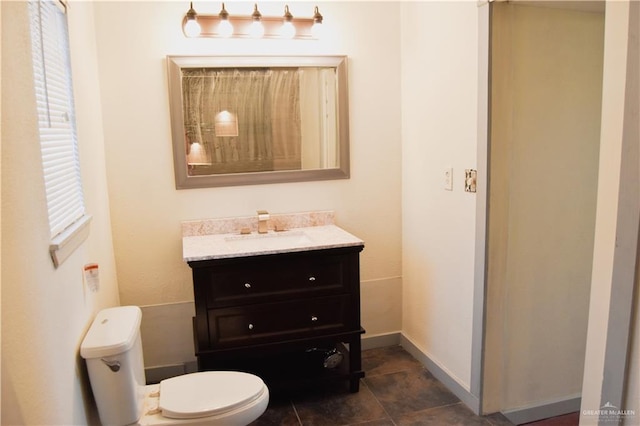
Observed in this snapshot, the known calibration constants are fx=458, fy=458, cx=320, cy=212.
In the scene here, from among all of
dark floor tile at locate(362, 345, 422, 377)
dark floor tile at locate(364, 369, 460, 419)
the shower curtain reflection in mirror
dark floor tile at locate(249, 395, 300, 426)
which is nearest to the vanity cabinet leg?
dark floor tile at locate(364, 369, 460, 419)

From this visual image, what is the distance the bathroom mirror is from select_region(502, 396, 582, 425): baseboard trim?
5.24ft

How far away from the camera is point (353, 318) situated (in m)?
2.44

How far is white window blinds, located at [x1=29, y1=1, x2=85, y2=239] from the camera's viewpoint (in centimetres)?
147

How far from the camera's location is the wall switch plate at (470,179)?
7.10 ft

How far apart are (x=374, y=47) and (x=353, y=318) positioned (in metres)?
1.62

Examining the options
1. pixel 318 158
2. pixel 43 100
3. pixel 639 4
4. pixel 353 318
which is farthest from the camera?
pixel 318 158

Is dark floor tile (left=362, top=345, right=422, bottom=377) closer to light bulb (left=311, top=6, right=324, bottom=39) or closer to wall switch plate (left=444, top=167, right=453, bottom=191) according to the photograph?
→ wall switch plate (left=444, top=167, right=453, bottom=191)

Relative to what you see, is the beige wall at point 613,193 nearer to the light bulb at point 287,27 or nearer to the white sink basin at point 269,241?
the white sink basin at point 269,241

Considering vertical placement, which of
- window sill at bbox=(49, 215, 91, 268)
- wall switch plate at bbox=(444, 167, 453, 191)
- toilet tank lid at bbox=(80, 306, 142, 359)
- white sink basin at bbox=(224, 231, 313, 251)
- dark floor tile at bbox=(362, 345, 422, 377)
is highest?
wall switch plate at bbox=(444, 167, 453, 191)

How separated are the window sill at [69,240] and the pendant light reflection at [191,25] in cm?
116

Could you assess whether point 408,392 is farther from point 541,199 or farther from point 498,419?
point 541,199

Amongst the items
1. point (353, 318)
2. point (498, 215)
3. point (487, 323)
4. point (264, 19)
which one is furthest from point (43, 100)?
point (487, 323)

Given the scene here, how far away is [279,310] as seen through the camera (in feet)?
7.65

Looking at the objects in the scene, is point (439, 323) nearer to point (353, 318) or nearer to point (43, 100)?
point (353, 318)
